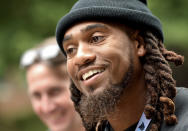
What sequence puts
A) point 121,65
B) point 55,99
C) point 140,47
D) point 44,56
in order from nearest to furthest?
1. point 121,65
2. point 140,47
3. point 55,99
4. point 44,56

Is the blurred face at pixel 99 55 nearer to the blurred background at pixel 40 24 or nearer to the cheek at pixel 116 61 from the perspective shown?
the cheek at pixel 116 61

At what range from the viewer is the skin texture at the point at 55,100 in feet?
18.4

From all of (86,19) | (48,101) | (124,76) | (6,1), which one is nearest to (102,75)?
(124,76)

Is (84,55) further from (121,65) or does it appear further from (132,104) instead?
(132,104)

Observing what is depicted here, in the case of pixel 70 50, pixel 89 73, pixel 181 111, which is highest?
pixel 70 50

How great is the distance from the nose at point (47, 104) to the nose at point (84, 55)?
239cm

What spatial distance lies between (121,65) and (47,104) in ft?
8.39

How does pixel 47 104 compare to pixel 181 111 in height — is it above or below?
below

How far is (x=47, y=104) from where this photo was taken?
5594 millimetres

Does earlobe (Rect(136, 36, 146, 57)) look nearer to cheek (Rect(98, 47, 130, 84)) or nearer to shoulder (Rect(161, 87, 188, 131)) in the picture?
cheek (Rect(98, 47, 130, 84))

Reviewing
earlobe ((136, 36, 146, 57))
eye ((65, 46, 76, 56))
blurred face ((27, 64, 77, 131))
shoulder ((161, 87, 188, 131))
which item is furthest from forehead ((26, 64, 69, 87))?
shoulder ((161, 87, 188, 131))

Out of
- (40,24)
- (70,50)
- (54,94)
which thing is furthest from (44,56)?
(40,24)

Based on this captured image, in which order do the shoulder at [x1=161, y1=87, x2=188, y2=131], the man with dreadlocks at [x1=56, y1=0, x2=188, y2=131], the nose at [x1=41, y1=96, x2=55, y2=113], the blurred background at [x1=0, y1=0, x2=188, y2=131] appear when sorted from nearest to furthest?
1. the shoulder at [x1=161, y1=87, x2=188, y2=131]
2. the man with dreadlocks at [x1=56, y1=0, x2=188, y2=131]
3. the nose at [x1=41, y1=96, x2=55, y2=113]
4. the blurred background at [x1=0, y1=0, x2=188, y2=131]

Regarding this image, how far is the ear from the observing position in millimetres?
3375
